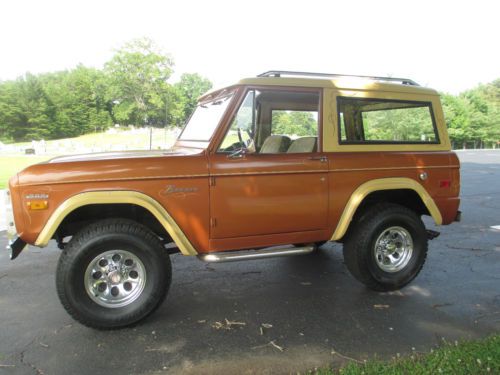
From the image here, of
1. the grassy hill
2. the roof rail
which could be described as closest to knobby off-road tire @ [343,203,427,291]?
the roof rail

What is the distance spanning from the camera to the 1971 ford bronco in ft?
10.00

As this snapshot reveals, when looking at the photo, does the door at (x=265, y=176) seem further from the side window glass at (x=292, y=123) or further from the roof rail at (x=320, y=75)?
the roof rail at (x=320, y=75)

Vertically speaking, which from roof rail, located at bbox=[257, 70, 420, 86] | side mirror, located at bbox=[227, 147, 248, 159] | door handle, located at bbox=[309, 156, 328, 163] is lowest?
door handle, located at bbox=[309, 156, 328, 163]

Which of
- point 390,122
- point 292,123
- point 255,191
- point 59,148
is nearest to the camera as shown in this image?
point 255,191

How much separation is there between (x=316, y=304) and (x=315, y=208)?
91cm

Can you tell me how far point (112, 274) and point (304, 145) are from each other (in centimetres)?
212

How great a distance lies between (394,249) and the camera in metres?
4.09

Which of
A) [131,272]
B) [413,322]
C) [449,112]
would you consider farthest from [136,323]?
[449,112]

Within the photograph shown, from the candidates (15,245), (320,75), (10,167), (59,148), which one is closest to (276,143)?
(320,75)

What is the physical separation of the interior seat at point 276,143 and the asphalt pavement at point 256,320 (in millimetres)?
1457

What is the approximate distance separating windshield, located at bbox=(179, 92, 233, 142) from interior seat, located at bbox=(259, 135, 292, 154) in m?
0.55

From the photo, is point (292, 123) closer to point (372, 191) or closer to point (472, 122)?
point (372, 191)

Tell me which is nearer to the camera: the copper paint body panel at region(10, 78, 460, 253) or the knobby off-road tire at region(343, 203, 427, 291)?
the copper paint body panel at region(10, 78, 460, 253)

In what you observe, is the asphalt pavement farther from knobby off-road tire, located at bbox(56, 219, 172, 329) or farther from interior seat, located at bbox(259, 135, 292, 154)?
interior seat, located at bbox(259, 135, 292, 154)
